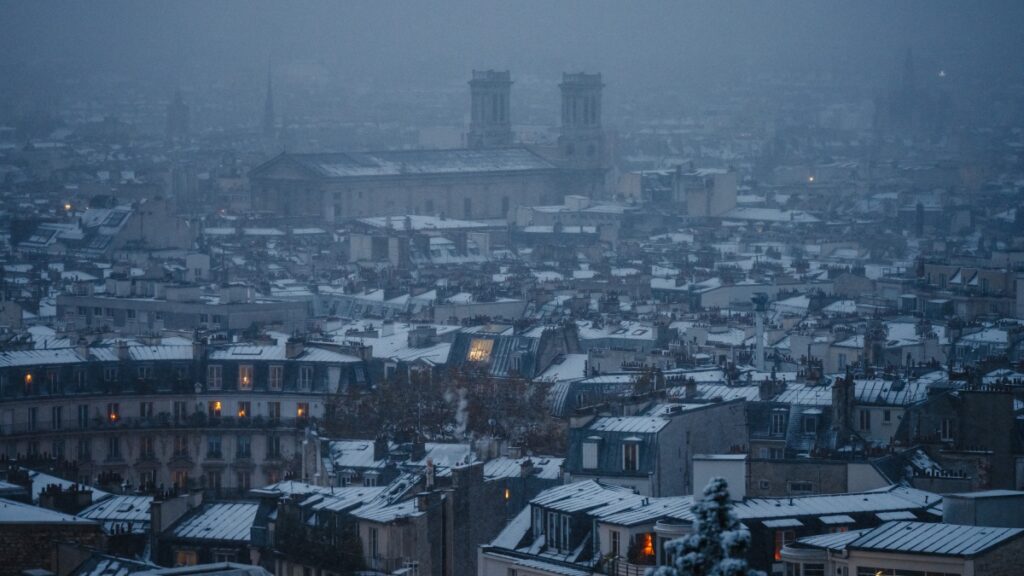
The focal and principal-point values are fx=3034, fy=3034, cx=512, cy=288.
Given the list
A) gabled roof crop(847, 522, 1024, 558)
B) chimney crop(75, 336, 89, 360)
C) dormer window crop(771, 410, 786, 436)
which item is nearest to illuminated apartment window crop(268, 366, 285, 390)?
chimney crop(75, 336, 89, 360)

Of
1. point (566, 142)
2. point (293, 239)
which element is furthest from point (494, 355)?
point (566, 142)

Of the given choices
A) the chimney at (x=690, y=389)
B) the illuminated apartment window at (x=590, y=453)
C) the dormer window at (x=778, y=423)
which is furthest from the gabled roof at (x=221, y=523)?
the chimney at (x=690, y=389)

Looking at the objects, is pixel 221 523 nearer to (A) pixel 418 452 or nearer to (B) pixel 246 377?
(A) pixel 418 452

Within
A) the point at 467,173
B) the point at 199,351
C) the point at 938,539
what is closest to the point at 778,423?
the point at 938,539

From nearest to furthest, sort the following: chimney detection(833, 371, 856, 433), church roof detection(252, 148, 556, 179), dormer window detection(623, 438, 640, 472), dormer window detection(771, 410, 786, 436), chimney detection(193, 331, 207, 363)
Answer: dormer window detection(623, 438, 640, 472) → chimney detection(833, 371, 856, 433) → dormer window detection(771, 410, 786, 436) → chimney detection(193, 331, 207, 363) → church roof detection(252, 148, 556, 179)

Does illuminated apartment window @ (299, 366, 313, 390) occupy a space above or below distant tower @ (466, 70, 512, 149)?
below

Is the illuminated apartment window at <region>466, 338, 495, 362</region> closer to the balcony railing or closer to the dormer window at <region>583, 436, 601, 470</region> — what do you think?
the balcony railing
